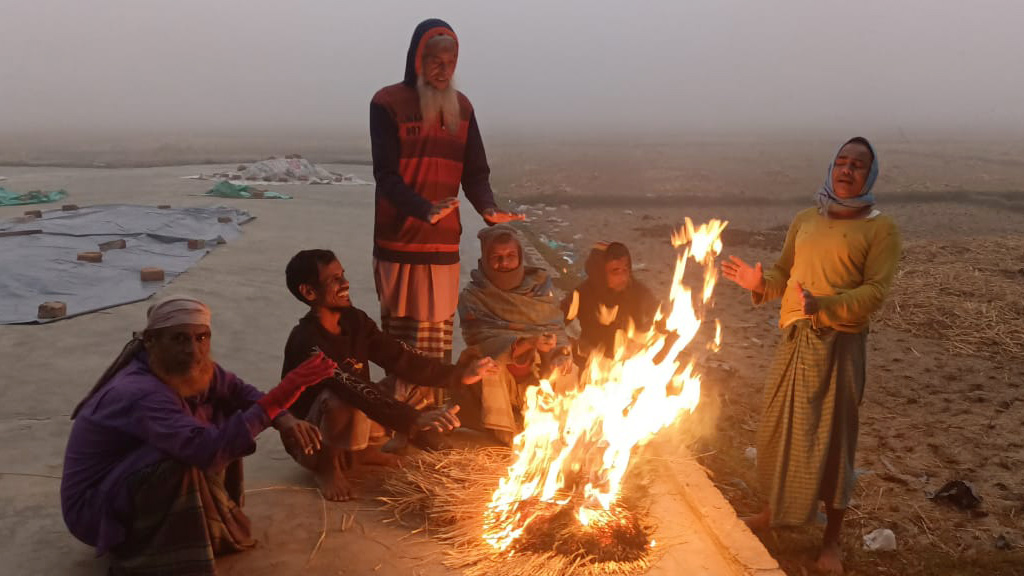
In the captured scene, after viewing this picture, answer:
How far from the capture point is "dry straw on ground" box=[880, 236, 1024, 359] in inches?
314

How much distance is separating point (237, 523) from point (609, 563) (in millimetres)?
1683

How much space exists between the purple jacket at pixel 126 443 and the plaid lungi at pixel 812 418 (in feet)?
8.26

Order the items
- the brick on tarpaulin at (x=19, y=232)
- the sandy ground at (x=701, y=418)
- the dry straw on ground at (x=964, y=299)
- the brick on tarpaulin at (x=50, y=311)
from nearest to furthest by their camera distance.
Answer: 1. the sandy ground at (x=701, y=418)
2. the brick on tarpaulin at (x=50, y=311)
3. the dry straw on ground at (x=964, y=299)
4. the brick on tarpaulin at (x=19, y=232)

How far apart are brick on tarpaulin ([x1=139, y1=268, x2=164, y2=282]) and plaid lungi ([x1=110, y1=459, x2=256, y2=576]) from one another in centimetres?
628

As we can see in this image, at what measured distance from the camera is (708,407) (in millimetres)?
5953

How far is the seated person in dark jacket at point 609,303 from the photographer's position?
5.41 meters

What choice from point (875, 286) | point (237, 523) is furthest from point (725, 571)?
point (237, 523)

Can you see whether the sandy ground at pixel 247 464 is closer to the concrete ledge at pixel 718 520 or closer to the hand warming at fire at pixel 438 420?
the concrete ledge at pixel 718 520

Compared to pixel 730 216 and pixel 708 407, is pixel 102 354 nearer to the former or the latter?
pixel 708 407

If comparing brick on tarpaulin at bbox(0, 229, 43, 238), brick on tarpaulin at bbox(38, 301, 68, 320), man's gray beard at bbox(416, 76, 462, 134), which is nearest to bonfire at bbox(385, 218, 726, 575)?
man's gray beard at bbox(416, 76, 462, 134)

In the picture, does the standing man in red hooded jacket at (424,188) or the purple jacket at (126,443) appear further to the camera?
the standing man in red hooded jacket at (424,188)

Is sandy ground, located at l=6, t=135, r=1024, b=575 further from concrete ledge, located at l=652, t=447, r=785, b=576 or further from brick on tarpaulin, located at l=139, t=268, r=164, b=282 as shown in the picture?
concrete ledge, located at l=652, t=447, r=785, b=576

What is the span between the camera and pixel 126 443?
311 centimetres

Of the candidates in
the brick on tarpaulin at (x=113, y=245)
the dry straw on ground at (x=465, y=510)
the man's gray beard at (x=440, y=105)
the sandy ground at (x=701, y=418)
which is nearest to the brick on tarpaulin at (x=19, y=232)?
the brick on tarpaulin at (x=113, y=245)
